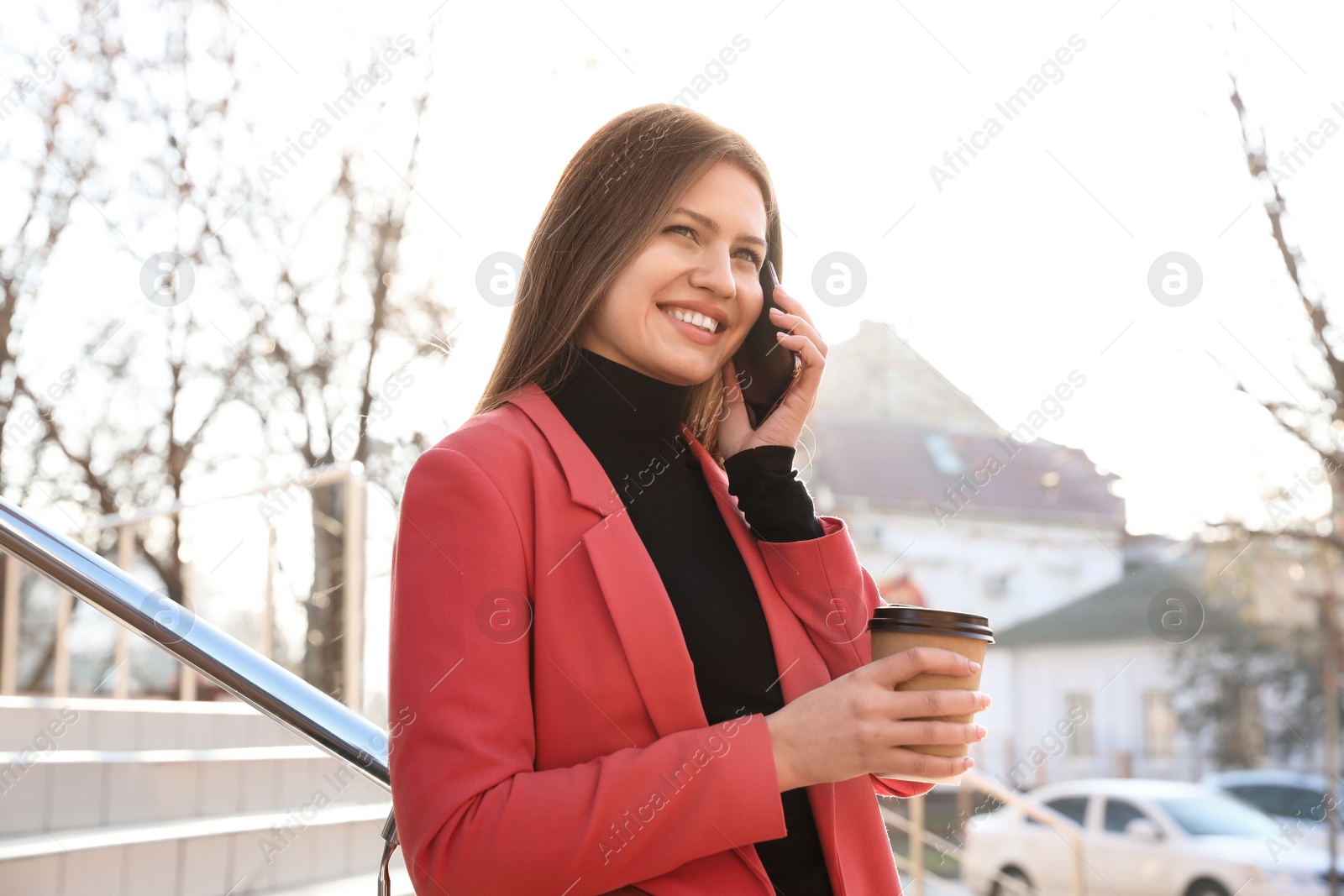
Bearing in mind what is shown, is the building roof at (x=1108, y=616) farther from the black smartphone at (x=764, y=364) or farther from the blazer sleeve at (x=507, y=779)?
the blazer sleeve at (x=507, y=779)

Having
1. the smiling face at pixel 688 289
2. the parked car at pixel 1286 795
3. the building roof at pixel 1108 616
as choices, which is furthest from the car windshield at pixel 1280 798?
the smiling face at pixel 688 289

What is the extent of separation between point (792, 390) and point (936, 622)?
2.28 ft

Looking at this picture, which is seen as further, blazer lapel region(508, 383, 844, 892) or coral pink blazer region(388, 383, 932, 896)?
blazer lapel region(508, 383, 844, 892)

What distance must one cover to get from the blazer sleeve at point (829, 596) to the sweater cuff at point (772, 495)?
1.1 inches

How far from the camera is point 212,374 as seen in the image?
843cm

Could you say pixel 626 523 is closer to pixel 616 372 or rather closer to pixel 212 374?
pixel 616 372

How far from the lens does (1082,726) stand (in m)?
28.2

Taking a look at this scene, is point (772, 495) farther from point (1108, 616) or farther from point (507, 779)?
point (1108, 616)

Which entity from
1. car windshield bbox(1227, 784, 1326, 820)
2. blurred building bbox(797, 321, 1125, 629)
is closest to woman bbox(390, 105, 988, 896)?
car windshield bbox(1227, 784, 1326, 820)

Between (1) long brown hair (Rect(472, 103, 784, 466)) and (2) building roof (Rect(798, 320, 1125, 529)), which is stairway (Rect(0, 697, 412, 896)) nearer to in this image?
(1) long brown hair (Rect(472, 103, 784, 466))

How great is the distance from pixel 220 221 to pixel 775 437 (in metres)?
7.20

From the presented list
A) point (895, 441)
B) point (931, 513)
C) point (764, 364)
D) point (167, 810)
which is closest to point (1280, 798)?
point (931, 513)

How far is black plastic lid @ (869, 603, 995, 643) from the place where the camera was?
1.29 m

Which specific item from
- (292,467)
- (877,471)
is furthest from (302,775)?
(877,471)
